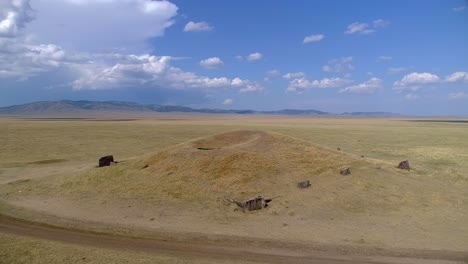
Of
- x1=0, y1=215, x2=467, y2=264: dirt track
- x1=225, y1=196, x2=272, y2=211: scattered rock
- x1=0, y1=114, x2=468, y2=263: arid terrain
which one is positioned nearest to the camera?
x1=0, y1=215, x2=467, y2=264: dirt track

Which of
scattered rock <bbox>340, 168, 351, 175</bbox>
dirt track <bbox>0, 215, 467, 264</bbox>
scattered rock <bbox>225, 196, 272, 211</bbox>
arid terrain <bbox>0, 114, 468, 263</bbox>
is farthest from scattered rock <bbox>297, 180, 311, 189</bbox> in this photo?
dirt track <bbox>0, 215, 467, 264</bbox>

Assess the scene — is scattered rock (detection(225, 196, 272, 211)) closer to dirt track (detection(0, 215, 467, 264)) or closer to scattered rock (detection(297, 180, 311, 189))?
scattered rock (detection(297, 180, 311, 189))

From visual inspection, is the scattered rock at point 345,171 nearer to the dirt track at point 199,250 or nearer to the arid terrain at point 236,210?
the arid terrain at point 236,210

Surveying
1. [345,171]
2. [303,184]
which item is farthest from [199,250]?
[345,171]

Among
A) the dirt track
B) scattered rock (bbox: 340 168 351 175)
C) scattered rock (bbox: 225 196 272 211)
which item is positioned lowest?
the dirt track

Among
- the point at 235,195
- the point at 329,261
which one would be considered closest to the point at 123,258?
the point at 329,261

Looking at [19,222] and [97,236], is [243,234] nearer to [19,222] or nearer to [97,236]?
[97,236]
